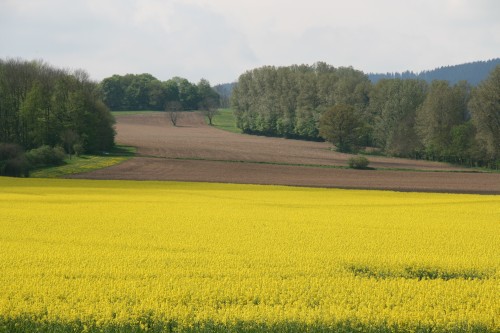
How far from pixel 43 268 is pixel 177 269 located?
3.24m

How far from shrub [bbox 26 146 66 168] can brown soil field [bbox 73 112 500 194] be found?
18.8 feet

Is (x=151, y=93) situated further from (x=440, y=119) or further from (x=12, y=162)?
(x=12, y=162)

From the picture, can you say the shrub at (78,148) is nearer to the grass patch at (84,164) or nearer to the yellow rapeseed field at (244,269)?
the grass patch at (84,164)

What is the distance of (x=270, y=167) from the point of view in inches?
2554

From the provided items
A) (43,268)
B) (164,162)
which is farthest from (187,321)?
(164,162)

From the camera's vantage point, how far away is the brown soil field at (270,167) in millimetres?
50938

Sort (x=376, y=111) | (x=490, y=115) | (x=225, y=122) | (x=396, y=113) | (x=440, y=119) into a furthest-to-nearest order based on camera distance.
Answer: (x=225, y=122) < (x=376, y=111) < (x=396, y=113) < (x=440, y=119) < (x=490, y=115)

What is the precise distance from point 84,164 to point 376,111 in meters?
57.8

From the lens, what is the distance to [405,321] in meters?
10.6

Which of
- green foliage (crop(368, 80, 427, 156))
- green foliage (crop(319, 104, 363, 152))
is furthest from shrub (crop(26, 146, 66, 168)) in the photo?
green foliage (crop(368, 80, 427, 156))

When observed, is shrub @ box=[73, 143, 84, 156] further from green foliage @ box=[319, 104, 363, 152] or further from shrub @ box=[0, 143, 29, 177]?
green foliage @ box=[319, 104, 363, 152]

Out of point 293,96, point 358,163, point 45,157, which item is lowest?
point 358,163

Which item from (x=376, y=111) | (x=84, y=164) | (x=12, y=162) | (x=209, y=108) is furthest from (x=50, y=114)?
(x=209, y=108)

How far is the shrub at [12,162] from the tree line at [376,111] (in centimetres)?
5284
